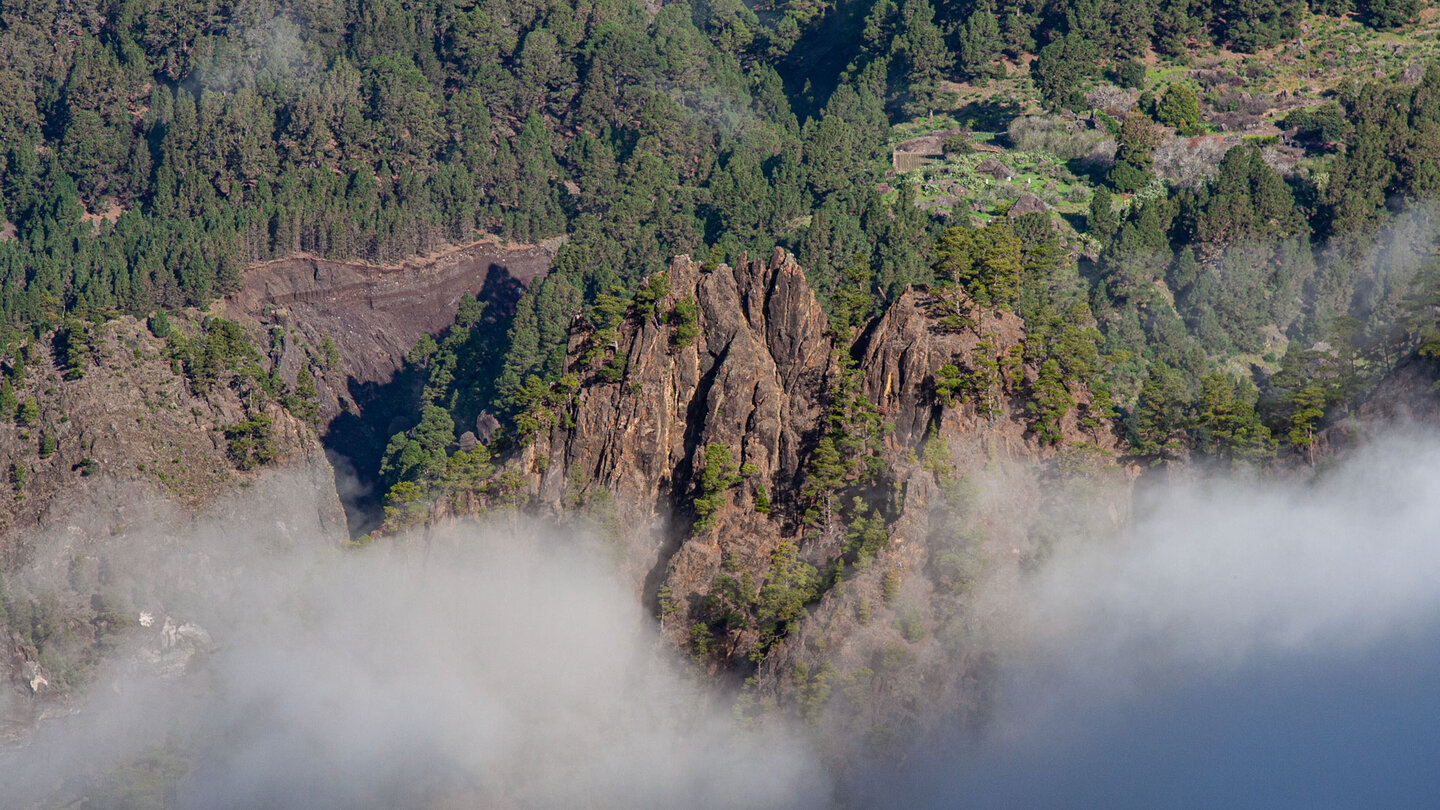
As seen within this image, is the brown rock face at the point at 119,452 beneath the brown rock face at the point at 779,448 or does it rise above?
beneath

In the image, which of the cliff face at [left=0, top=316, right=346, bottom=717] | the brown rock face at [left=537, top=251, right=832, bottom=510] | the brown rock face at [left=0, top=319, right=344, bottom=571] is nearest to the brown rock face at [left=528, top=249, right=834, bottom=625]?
the brown rock face at [left=537, top=251, right=832, bottom=510]

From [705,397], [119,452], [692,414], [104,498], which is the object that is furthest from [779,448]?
[104,498]

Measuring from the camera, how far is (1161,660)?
15075 centimetres

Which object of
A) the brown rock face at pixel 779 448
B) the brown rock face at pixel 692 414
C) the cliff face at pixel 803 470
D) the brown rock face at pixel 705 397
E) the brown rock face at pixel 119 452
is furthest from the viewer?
the brown rock face at pixel 119 452

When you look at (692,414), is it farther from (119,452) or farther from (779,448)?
(119,452)

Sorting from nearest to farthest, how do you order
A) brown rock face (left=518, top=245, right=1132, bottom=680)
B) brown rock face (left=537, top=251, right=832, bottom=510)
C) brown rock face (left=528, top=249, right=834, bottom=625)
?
brown rock face (left=518, top=245, right=1132, bottom=680)
brown rock face (left=528, top=249, right=834, bottom=625)
brown rock face (left=537, top=251, right=832, bottom=510)

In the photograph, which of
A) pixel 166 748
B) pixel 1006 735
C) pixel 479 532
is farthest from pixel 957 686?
pixel 166 748

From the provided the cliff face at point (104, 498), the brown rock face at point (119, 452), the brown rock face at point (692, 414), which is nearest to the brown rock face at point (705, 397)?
the brown rock face at point (692, 414)

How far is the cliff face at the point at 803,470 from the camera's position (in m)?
146

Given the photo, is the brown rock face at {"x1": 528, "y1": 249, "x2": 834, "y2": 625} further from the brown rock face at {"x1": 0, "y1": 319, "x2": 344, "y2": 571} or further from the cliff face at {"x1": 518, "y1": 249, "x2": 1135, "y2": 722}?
the brown rock face at {"x1": 0, "y1": 319, "x2": 344, "y2": 571}

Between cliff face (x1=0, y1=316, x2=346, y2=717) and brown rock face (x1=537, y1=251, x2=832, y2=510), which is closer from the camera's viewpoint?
brown rock face (x1=537, y1=251, x2=832, y2=510)

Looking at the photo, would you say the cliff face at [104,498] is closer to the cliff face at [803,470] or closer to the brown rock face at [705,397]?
the cliff face at [803,470]

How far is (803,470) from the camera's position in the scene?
152 metres

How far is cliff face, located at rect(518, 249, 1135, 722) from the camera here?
5738 inches
